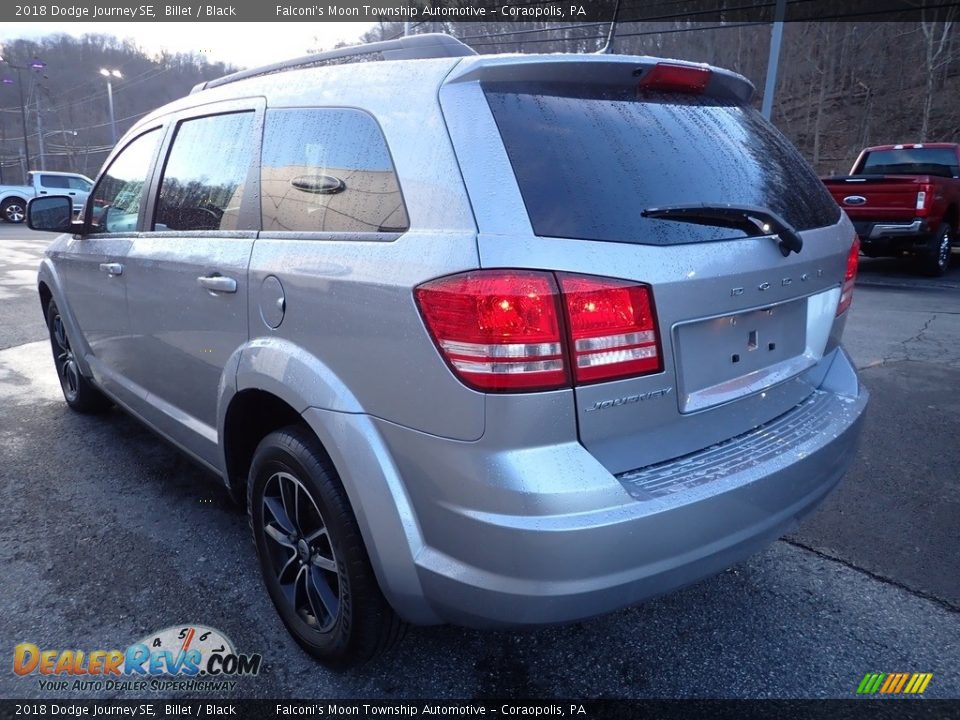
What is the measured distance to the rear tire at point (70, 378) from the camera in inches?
167

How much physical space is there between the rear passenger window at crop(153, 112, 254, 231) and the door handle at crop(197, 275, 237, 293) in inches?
7.6

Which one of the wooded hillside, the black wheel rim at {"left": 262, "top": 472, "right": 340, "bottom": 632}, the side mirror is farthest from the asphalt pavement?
the wooded hillside

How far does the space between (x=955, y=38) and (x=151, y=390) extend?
40.5m

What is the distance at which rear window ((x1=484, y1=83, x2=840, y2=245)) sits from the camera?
1.66 m

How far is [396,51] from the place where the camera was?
210 centimetres

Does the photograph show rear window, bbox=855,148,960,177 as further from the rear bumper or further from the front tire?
the front tire

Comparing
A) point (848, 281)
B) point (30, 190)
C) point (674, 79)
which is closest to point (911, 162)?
point (848, 281)

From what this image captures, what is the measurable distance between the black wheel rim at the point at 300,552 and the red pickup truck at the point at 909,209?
33.2 feet

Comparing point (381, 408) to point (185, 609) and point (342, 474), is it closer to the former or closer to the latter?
point (342, 474)

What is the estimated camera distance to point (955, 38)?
105 feet

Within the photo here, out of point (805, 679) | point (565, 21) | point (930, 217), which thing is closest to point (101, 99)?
point (565, 21)

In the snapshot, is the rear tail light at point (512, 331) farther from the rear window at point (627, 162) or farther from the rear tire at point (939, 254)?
the rear tire at point (939, 254)

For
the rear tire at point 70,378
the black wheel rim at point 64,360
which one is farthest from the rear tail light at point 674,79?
the black wheel rim at point 64,360

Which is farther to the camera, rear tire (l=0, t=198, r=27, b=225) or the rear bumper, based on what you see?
rear tire (l=0, t=198, r=27, b=225)
